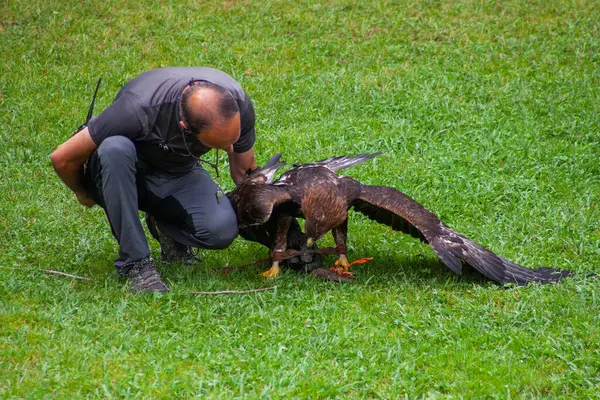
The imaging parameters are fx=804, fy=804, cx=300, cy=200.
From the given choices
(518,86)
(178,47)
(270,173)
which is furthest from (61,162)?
(518,86)

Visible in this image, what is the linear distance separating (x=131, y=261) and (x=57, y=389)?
4.75 feet

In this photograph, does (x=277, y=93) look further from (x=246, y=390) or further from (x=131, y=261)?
(x=246, y=390)

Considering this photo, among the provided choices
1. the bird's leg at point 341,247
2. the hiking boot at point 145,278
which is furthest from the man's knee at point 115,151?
the bird's leg at point 341,247

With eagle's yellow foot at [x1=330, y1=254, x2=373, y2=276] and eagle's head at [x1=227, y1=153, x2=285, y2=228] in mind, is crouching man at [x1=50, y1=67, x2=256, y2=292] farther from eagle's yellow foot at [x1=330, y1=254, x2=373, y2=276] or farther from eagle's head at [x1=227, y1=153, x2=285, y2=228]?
eagle's yellow foot at [x1=330, y1=254, x2=373, y2=276]

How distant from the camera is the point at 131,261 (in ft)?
17.7

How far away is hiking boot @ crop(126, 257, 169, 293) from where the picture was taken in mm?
5312

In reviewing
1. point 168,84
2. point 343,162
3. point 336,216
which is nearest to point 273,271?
point 336,216

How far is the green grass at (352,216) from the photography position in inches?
174

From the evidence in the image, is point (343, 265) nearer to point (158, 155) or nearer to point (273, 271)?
point (273, 271)

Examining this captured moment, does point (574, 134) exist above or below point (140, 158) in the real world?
below

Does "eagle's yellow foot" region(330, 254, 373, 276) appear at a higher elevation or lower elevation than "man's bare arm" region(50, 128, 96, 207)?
lower

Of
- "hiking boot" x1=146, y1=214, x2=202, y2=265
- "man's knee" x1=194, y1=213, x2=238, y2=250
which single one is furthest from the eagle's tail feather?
"hiking boot" x1=146, y1=214, x2=202, y2=265

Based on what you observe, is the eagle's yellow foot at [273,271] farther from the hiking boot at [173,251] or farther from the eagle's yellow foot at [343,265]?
the hiking boot at [173,251]

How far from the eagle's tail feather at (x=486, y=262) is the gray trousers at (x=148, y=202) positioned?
149 centimetres
